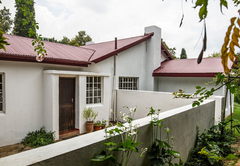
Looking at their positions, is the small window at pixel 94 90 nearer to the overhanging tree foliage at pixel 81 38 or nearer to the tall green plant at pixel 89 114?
the tall green plant at pixel 89 114

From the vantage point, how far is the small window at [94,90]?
781cm

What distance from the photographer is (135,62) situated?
10.6 metres

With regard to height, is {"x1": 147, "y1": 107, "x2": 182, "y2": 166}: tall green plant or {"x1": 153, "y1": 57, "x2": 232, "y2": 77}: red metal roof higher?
{"x1": 153, "y1": 57, "x2": 232, "y2": 77}: red metal roof

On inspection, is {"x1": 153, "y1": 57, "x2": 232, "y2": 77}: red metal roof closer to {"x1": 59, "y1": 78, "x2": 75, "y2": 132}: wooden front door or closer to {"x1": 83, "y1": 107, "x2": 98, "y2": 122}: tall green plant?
{"x1": 83, "y1": 107, "x2": 98, "y2": 122}: tall green plant

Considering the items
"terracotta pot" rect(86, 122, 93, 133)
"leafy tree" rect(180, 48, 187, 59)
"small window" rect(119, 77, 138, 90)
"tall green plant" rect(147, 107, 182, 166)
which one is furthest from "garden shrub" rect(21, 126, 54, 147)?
"leafy tree" rect(180, 48, 187, 59)

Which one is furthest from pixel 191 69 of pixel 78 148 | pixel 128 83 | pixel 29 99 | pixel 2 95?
pixel 78 148

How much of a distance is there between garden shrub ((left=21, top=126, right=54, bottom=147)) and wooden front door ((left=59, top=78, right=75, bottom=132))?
74cm

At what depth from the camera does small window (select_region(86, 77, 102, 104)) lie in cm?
781

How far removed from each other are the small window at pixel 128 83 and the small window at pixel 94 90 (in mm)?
2005

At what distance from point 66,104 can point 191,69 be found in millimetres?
7533

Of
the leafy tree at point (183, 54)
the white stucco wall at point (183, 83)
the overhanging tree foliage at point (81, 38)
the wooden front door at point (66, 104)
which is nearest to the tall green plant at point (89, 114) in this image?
the wooden front door at point (66, 104)

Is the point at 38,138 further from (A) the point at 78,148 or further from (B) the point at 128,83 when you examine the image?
(B) the point at 128,83

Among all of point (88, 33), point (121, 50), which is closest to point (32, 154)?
point (121, 50)

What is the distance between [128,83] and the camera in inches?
409
